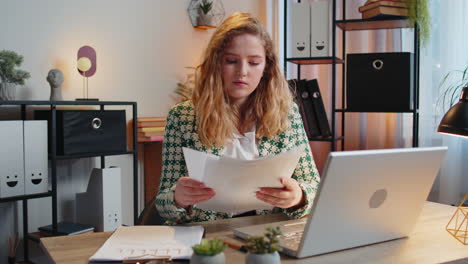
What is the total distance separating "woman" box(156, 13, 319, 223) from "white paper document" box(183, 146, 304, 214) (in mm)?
348

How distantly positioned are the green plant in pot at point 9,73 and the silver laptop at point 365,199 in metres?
1.71

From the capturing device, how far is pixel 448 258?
100 centimetres

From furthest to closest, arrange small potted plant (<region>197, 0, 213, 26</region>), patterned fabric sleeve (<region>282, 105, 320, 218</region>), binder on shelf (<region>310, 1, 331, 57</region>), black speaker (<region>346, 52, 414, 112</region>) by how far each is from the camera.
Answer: small potted plant (<region>197, 0, 213, 26</region>) → binder on shelf (<region>310, 1, 331, 57</region>) → black speaker (<region>346, 52, 414, 112</region>) → patterned fabric sleeve (<region>282, 105, 320, 218</region>)

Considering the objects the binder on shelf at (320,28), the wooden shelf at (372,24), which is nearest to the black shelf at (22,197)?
the binder on shelf at (320,28)

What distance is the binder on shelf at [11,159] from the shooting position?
222 centimetres

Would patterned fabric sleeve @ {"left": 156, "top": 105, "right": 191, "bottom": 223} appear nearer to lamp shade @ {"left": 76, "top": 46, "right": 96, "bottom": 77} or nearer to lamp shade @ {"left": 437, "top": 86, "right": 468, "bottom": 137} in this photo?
lamp shade @ {"left": 437, "top": 86, "right": 468, "bottom": 137}

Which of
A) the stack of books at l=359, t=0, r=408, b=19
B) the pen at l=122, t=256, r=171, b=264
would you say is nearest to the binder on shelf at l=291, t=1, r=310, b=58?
the stack of books at l=359, t=0, r=408, b=19

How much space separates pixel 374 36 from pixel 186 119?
2.03 m

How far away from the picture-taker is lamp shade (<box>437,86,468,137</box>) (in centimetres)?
121

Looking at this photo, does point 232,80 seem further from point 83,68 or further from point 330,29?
point 330,29

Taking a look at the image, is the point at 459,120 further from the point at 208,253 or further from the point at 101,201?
the point at 101,201

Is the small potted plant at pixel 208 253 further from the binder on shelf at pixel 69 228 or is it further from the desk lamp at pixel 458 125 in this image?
the binder on shelf at pixel 69 228

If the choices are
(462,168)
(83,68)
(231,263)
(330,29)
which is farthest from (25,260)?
(462,168)

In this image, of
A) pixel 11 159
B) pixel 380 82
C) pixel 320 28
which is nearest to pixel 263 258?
pixel 11 159
